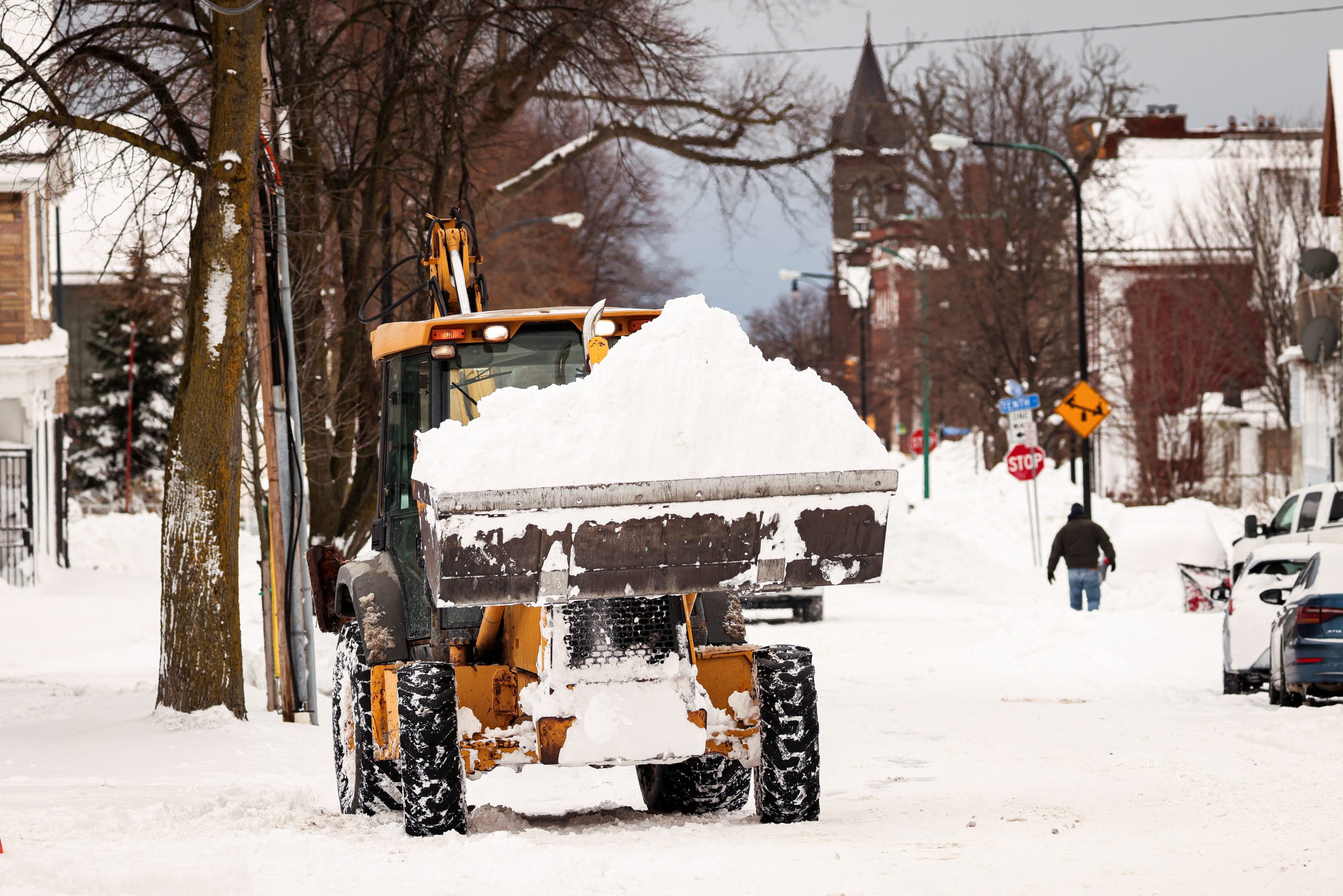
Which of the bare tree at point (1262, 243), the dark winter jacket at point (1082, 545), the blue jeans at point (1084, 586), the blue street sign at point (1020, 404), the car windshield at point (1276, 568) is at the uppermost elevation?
the bare tree at point (1262, 243)

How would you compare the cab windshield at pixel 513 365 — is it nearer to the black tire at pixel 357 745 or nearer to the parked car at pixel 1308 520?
the black tire at pixel 357 745

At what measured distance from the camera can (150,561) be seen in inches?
1560

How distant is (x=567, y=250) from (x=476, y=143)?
119ft

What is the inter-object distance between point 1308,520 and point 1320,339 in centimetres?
1437

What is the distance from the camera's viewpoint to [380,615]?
8688mm

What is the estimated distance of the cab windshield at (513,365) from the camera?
8625mm

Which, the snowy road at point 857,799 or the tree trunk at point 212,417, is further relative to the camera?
the tree trunk at point 212,417

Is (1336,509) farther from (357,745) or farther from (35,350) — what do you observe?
(35,350)

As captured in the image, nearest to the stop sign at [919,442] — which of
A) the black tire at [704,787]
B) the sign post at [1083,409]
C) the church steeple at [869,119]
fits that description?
the church steeple at [869,119]

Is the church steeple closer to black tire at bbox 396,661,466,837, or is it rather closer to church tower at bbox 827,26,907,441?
church tower at bbox 827,26,907,441

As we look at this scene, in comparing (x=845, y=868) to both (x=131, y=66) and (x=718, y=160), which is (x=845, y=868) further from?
(x=718, y=160)

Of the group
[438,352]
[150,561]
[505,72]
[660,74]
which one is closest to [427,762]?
[438,352]

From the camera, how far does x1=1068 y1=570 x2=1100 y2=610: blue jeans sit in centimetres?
2492

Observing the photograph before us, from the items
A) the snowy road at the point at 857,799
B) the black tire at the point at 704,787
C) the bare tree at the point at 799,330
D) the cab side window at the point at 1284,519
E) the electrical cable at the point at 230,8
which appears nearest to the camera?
the snowy road at the point at 857,799
